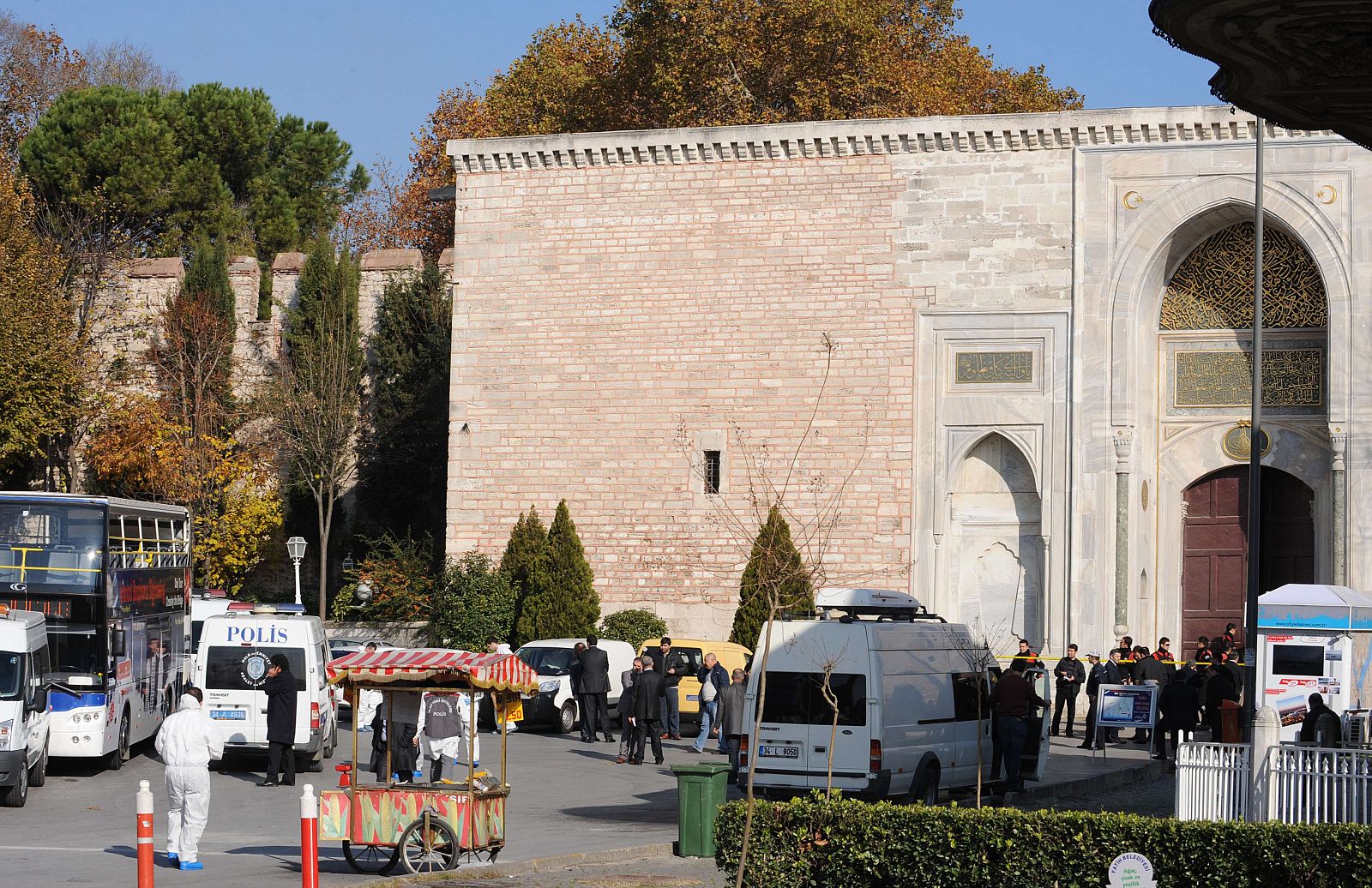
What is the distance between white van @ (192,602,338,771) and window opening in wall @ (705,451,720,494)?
10280 millimetres

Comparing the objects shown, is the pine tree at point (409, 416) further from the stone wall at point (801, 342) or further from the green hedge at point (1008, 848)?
the green hedge at point (1008, 848)

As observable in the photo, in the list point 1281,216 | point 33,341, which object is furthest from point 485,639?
point 1281,216

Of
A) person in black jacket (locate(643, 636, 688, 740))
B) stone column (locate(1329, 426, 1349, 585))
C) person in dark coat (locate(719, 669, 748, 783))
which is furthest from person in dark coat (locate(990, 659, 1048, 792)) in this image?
stone column (locate(1329, 426, 1349, 585))

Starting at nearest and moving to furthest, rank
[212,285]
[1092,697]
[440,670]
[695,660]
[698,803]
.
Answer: [440,670], [698,803], [1092,697], [695,660], [212,285]

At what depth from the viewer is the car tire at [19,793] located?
A: 17.9 meters

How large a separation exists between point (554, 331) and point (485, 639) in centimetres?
546

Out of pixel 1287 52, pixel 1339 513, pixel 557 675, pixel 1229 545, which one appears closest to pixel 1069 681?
pixel 1339 513

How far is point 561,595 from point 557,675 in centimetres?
411

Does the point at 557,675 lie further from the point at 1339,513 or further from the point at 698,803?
the point at 698,803

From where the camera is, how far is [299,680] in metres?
21.3

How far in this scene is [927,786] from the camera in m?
17.2

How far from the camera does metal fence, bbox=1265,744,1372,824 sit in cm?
1347

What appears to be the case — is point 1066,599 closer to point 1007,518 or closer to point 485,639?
point 1007,518

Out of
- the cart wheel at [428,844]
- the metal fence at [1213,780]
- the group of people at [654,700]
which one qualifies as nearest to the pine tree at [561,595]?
the group of people at [654,700]
